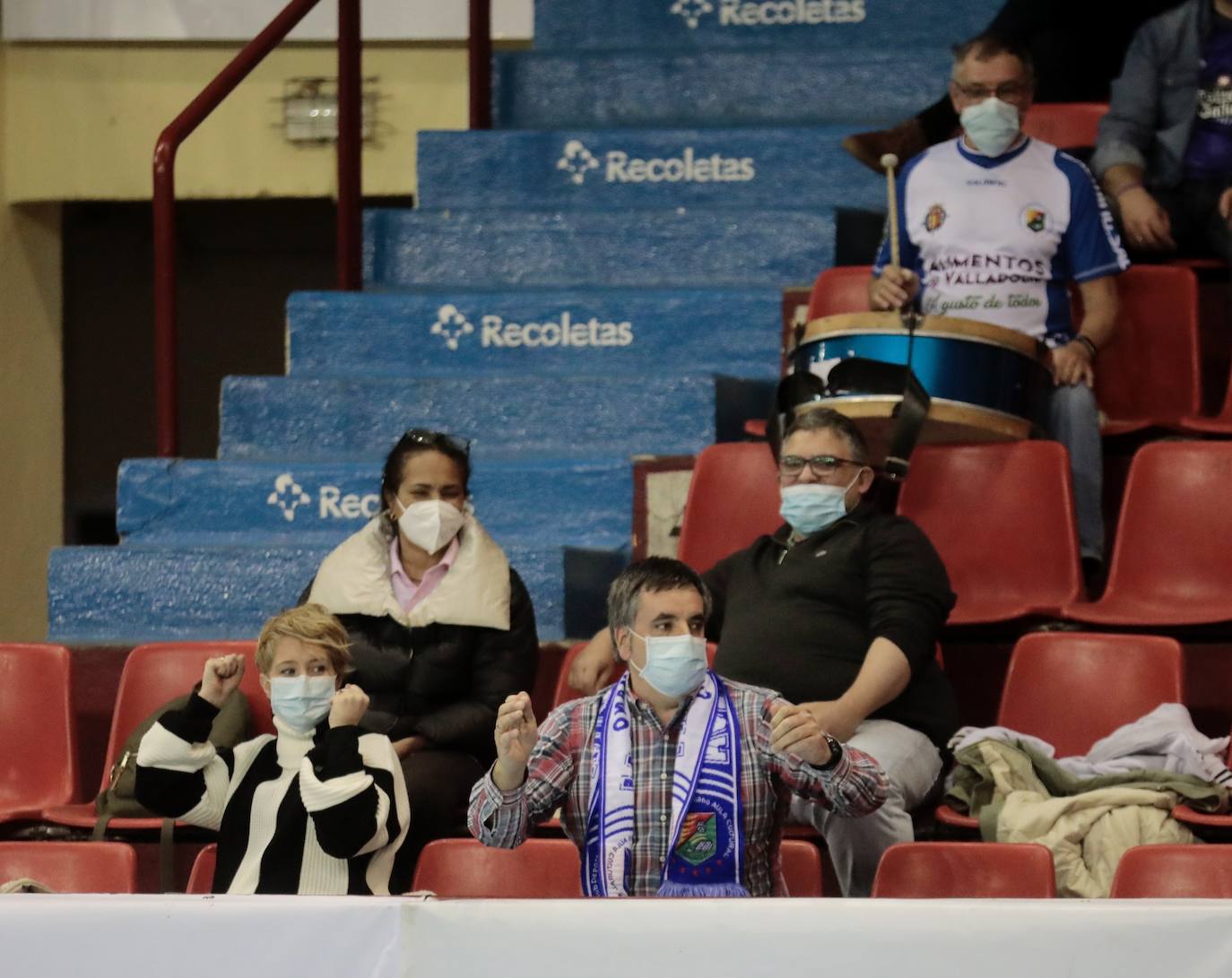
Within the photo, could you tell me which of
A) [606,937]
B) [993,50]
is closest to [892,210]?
[993,50]

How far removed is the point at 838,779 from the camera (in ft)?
10.1

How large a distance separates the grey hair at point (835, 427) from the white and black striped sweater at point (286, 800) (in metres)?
1.11

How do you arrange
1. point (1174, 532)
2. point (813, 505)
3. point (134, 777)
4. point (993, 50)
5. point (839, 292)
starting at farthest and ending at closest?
point (839, 292)
point (993, 50)
point (1174, 532)
point (813, 505)
point (134, 777)

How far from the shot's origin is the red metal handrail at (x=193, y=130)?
204 inches

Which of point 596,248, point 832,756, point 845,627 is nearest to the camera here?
point 832,756

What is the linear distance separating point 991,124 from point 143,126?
3256mm

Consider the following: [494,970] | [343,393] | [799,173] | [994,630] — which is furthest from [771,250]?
[494,970]

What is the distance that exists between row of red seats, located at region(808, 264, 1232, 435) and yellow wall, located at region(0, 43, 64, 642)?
3.23 metres

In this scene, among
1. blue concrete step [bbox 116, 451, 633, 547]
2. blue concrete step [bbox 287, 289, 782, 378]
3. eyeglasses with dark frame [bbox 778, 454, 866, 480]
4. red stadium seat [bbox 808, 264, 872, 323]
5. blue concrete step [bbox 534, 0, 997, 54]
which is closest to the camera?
eyeglasses with dark frame [bbox 778, 454, 866, 480]

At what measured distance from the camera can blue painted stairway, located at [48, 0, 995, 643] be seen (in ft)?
15.7

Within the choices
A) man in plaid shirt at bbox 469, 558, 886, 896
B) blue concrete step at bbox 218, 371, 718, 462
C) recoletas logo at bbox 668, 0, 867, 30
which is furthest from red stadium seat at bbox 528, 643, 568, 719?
recoletas logo at bbox 668, 0, 867, 30

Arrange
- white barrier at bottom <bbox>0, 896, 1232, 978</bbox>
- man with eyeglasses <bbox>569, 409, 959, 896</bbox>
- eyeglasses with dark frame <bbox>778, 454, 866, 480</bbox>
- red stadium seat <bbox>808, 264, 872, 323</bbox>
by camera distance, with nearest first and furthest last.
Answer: white barrier at bottom <bbox>0, 896, 1232, 978</bbox>, man with eyeglasses <bbox>569, 409, 959, 896</bbox>, eyeglasses with dark frame <bbox>778, 454, 866, 480</bbox>, red stadium seat <bbox>808, 264, 872, 323</bbox>

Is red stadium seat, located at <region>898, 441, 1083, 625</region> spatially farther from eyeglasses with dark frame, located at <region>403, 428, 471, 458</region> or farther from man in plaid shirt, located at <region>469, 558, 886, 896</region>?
man in plaid shirt, located at <region>469, 558, 886, 896</region>

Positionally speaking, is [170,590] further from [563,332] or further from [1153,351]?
[1153,351]
